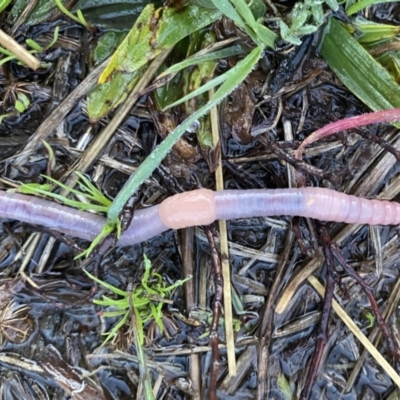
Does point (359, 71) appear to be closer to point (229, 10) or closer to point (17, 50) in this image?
point (229, 10)

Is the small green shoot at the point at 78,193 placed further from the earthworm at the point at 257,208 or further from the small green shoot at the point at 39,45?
the small green shoot at the point at 39,45

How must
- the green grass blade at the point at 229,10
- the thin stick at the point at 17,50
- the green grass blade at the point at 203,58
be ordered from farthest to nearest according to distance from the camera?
1. the thin stick at the point at 17,50
2. the green grass blade at the point at 203,58
3. the green grass blade at the point at 229,10

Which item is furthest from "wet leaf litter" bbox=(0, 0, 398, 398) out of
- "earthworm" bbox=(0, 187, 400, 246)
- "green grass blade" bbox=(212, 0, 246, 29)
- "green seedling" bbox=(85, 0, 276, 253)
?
"green grass blade" bbox=(212, 0, 246, 29)

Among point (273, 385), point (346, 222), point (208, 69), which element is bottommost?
point (273, 385)

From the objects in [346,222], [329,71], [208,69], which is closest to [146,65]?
[208,69]

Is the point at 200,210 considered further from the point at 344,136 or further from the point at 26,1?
the point at 26,1

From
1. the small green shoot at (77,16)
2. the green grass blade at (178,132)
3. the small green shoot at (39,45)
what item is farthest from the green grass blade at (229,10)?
the small green shoot at (39,45)
